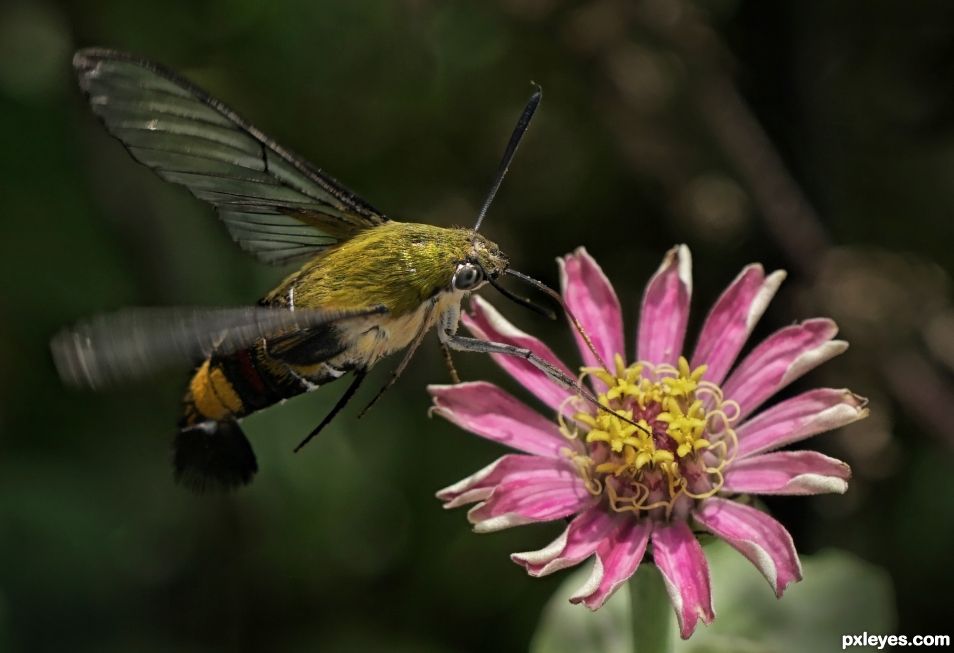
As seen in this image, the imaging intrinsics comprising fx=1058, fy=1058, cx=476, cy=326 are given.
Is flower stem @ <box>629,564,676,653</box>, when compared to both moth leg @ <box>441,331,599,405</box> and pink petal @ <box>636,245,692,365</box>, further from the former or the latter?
pink petal @ <box>636,245,692,365</box>

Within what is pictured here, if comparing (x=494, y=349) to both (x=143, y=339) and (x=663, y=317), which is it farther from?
(x=143, y=339)

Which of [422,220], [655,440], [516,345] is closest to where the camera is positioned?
[655,440]

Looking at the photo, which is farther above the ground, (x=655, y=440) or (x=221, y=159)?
(x=221, y=159)

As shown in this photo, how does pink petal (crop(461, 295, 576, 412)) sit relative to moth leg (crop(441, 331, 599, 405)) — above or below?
above

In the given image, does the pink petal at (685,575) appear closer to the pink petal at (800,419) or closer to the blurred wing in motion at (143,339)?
the pink petal at (800,419)

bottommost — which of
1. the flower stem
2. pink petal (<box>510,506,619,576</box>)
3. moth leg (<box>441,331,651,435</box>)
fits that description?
the flower stem

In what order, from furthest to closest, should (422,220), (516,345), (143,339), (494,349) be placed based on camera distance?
(422,220) < (516,345) < (494,349) < (143,339)

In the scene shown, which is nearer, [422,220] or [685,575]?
[685,575]

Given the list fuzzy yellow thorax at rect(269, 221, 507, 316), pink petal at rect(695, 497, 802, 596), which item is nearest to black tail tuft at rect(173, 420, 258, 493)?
fuzzy yellow thorax at rect(269, 221, 507, 316)

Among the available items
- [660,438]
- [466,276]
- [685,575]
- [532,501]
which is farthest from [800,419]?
[466,276]
